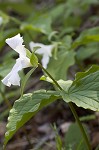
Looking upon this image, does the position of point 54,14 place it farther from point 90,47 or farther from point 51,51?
point 51,51

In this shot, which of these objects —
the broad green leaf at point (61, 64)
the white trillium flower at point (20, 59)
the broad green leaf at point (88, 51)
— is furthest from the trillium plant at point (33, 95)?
the broad green leaf at point (88, 51)

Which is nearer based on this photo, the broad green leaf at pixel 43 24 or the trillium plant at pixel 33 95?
the trillium plant at pixel 33 95

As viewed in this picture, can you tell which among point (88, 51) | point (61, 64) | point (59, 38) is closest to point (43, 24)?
point (59, 38)

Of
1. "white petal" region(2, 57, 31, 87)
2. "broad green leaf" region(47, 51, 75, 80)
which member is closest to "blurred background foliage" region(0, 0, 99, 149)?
"broad green leaf" region(47, 51, 75, 80)

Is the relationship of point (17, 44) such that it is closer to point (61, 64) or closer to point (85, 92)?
point (85, 92)

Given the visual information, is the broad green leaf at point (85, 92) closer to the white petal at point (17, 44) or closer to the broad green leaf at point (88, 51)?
the white petal at point (17, 44)

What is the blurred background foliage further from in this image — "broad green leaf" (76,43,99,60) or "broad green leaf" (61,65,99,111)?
"broad green leaf" (61,65,99,111)
